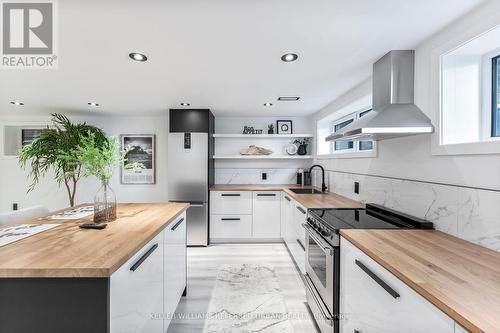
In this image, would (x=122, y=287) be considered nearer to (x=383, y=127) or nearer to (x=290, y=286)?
(x=383, y=127)

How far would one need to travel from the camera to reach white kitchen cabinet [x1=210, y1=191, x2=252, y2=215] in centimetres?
385

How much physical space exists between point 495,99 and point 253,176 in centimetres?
343

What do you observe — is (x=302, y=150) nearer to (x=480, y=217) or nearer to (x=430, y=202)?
(x=430, y=202)

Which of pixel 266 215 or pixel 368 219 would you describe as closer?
pixel 368 219

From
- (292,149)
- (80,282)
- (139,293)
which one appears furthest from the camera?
(292,149)

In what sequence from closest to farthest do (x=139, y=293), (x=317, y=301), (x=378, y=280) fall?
1. (x=378, y=280)
2. (x=139, y=293)
3. (x=317, y=301)

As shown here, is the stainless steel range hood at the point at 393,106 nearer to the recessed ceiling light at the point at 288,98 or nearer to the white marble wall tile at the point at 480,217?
the white marble wall tile at the point at 480,217

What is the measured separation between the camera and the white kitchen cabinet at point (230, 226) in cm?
386

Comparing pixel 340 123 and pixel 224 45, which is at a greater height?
pixel 224 45

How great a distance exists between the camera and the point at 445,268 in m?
0.99

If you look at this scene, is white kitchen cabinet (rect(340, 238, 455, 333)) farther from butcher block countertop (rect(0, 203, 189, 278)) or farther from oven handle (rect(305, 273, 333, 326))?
butcher block countertop (rect(0, 203, 189, 278))

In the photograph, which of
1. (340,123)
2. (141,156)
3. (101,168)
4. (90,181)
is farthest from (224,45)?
(90,181)

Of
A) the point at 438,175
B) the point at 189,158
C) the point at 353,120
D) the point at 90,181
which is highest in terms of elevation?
the point at 353,120

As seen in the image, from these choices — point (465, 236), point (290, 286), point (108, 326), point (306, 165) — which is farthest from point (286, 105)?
point (108, 326)
